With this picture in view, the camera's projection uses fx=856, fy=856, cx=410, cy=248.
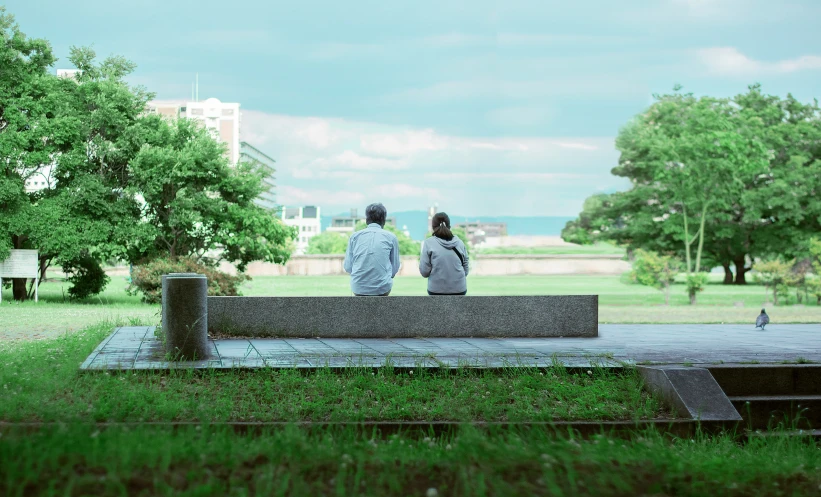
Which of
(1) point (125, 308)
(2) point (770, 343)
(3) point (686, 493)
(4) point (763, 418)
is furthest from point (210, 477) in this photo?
(1) point (125, 308)

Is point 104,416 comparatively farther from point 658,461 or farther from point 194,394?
point 658,461

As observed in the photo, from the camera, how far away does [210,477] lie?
356 cm

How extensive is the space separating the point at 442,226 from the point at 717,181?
37536 mm

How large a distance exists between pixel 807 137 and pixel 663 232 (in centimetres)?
929

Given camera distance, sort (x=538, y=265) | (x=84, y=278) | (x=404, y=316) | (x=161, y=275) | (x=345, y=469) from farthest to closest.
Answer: (x=538, y=265) → (x=84, y=278) → (x=161, y=275) → (x=404, y=316) → (x=345, y=469)

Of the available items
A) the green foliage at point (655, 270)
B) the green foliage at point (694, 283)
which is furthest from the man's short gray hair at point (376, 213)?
the green foliage at point (694, 283)

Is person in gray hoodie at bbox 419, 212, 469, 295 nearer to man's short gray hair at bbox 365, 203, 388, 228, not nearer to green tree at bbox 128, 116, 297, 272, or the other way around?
man's short gray hair at bbox 365, 203, 388, 228

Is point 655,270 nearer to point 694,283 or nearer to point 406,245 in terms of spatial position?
point 694,283

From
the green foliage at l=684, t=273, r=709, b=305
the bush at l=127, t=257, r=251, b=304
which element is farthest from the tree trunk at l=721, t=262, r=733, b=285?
the bush at l=127, t=257, r=251, b=304

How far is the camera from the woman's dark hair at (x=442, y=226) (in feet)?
33.6

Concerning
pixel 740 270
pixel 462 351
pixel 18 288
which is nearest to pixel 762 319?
pixel 462 351

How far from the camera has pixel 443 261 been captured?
33.7ft

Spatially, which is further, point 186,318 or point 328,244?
point 328,244

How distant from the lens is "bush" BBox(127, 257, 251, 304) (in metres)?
20.8
